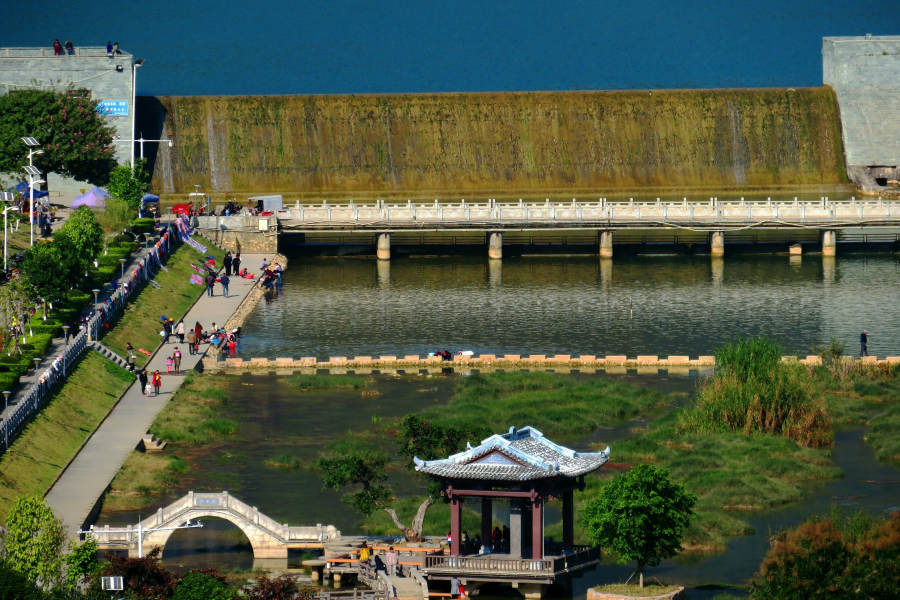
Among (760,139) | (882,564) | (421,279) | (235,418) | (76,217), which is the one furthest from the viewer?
(760,139)

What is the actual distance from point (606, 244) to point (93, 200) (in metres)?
33.6

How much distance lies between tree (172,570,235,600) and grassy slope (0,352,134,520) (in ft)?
44.1

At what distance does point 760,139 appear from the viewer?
143000mm

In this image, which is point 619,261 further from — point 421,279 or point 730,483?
point 730,483

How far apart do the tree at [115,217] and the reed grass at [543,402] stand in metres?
29.5

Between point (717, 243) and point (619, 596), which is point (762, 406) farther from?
point (717, 243)

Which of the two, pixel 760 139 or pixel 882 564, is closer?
pixel 882 564

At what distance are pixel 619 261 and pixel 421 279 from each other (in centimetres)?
1475

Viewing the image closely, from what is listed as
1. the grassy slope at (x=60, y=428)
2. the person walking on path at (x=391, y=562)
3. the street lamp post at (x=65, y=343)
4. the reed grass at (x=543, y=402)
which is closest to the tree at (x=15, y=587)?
the person walking on path at (x=391, y=562)

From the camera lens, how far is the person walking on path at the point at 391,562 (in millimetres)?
54875

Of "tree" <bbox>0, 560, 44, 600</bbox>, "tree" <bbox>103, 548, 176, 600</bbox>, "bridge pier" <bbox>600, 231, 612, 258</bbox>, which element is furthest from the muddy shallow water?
"bridge pier" <bbox>600, 231, 612, 258</bbox>

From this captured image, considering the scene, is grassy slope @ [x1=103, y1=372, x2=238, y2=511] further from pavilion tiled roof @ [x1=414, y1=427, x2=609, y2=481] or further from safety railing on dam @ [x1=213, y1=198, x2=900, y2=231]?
safety railing on dam @ [x1=213, y1=198, x2=900, y2=231]

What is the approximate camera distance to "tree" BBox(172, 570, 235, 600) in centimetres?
4684

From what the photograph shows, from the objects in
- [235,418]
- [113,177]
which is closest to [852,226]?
[113,177]
